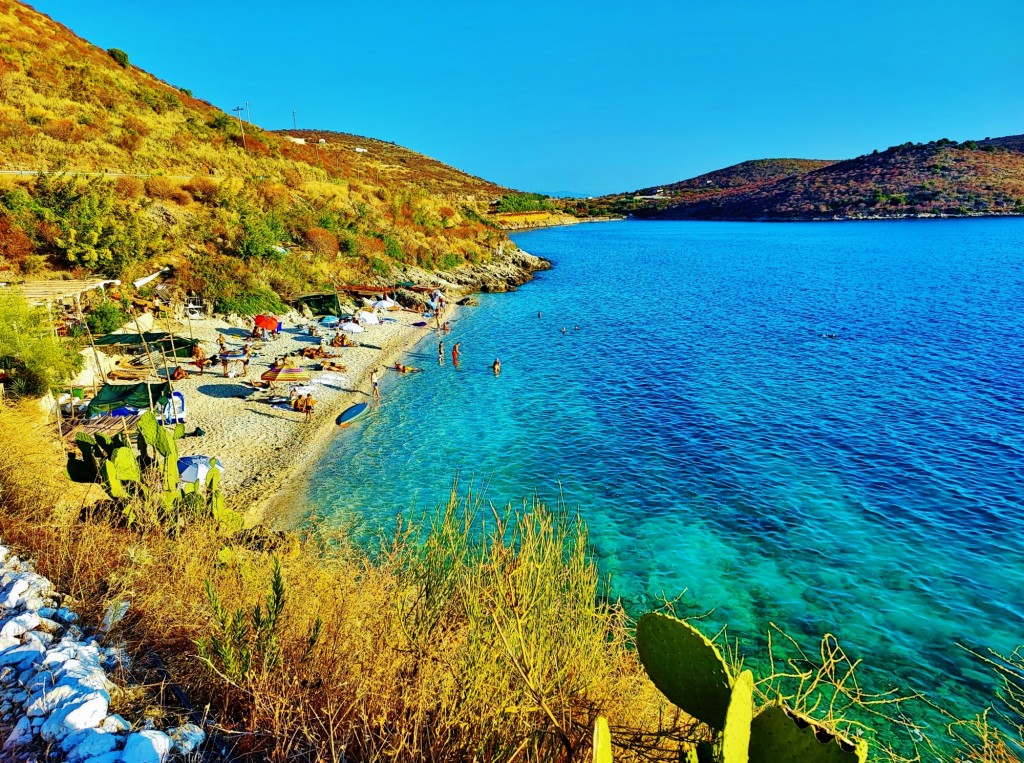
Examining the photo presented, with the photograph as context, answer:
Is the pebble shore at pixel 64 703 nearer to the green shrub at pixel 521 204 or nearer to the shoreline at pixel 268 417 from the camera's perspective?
the shoreline at pixel 268 417

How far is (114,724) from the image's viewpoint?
13.5ft

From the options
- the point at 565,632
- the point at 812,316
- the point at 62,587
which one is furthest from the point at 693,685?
the point at 812,316

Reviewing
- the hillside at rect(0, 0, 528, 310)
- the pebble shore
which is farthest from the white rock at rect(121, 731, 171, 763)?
the hillside at rect(0, 0, 528, 310)

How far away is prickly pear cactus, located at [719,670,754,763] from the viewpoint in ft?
10.0

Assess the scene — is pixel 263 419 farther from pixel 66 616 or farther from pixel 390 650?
pixel 390 650

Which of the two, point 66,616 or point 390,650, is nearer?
point 390,650

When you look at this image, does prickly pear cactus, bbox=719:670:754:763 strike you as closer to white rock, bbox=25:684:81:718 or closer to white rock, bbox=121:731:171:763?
white rock, bbox=121:731:171:763

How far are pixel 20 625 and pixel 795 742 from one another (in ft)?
21.0

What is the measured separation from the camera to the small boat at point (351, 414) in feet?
72.0

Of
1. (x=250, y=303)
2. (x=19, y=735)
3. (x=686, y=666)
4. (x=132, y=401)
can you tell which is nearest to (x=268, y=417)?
(x=132, y=401)

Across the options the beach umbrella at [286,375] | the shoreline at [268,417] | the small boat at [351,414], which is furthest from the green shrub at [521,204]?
the small boat at [351,414]

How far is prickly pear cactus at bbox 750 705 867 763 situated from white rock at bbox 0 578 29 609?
21.9 ft

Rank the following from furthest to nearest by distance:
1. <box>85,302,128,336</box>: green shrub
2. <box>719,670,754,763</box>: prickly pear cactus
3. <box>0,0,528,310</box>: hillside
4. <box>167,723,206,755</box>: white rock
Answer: <box>0,0,528,310</box>: hillside, <box>85,302,128,336</box>: green shrub, <box>167,723,206,755</box>: white rock, <box>719,670,754,763</box>: prickly pear cactus

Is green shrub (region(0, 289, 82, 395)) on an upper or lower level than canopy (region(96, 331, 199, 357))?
upper
